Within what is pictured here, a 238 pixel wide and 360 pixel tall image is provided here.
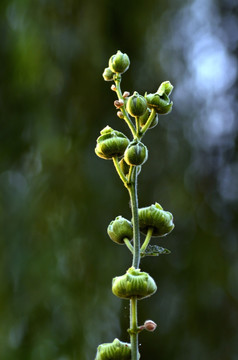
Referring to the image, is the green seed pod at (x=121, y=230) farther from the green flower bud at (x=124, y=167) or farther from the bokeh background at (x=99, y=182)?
the bokeh background at (x=99, y=182)

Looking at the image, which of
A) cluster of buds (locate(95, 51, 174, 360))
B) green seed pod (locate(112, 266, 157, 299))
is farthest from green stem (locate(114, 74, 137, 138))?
green seed pod (locate(112, 266, 157, 299))

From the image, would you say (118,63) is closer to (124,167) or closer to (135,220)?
(124,167)

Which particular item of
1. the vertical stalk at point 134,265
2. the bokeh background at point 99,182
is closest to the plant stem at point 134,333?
the vertical stalk at point 134,265

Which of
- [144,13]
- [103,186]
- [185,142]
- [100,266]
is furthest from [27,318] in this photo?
[144,13]

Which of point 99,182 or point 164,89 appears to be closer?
point 164,89

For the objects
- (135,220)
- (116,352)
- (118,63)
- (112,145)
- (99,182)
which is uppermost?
(99,182)

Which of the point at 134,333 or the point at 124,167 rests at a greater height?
the point at 124,167

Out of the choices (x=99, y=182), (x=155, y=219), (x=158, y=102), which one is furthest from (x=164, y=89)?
(x=99, y=182)
